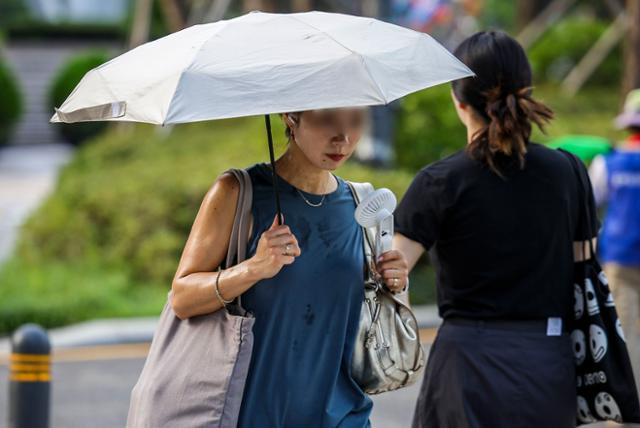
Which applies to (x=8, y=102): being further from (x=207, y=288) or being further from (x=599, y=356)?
(x=207, y=288)

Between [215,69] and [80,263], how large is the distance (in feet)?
29.2

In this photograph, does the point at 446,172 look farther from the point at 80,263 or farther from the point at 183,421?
the point at 80,263

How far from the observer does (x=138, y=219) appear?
11477 millimetres

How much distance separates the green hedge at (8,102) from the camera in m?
23.8

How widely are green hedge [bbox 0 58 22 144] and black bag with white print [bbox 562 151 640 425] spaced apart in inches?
840

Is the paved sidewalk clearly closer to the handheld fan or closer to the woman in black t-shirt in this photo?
the woman in black t-shirt

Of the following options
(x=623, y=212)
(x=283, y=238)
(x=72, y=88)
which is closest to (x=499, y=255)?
(x=283, y=238)

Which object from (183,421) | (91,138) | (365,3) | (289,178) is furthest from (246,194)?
(91,138)

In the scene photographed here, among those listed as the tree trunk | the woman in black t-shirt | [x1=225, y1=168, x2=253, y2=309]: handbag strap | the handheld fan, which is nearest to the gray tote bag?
[x1=225, y1=168, x2=253, y2=309]: handbag strap

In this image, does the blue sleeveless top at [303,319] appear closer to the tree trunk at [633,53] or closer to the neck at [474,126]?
A: the neck at [474,126]

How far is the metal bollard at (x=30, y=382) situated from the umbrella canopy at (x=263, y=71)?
248 centimetres

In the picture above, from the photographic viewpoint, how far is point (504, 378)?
351cm

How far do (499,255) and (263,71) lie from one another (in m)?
1.04

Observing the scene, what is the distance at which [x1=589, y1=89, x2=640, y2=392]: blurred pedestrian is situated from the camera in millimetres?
6602
